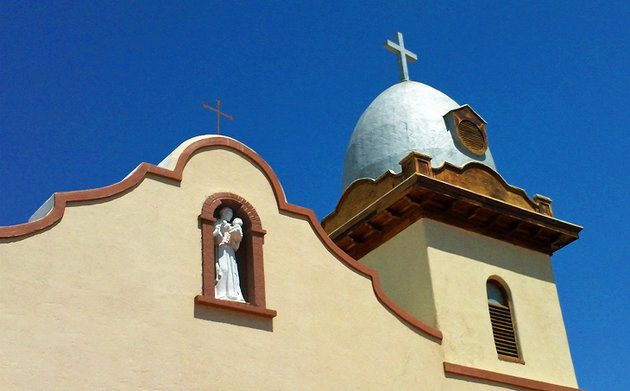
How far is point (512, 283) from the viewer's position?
64.1 feet

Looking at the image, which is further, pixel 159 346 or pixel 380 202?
pixel 380 202

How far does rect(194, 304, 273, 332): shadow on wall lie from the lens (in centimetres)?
1458

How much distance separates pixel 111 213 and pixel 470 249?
25.1ft

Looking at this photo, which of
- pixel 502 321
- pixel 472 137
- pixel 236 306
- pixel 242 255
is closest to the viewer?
pixel 236 306

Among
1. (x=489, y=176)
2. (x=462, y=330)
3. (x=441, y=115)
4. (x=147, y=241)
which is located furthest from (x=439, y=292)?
(x=147, y=241)

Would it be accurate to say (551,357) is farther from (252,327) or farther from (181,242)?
(181,242)

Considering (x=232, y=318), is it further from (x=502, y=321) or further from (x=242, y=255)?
(x=502, y=321)

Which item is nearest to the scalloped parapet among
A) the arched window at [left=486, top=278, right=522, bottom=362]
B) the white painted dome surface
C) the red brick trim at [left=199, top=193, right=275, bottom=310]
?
the white painted dome surface

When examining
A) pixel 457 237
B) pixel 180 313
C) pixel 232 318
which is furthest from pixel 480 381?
pixel 180 313

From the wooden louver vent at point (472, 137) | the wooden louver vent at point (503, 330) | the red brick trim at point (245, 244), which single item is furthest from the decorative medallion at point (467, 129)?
the red brick trim at point (245, 244)

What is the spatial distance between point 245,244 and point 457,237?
504 centimetres

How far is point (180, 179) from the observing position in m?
15.3

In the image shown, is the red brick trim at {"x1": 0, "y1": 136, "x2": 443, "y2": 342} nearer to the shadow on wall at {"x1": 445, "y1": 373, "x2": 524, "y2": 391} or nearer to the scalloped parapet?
the shadow on wall at {"x1": 445, "y1": 373, "x2": 524, "y2": 391}

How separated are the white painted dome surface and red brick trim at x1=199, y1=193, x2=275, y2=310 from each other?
5.51 m
